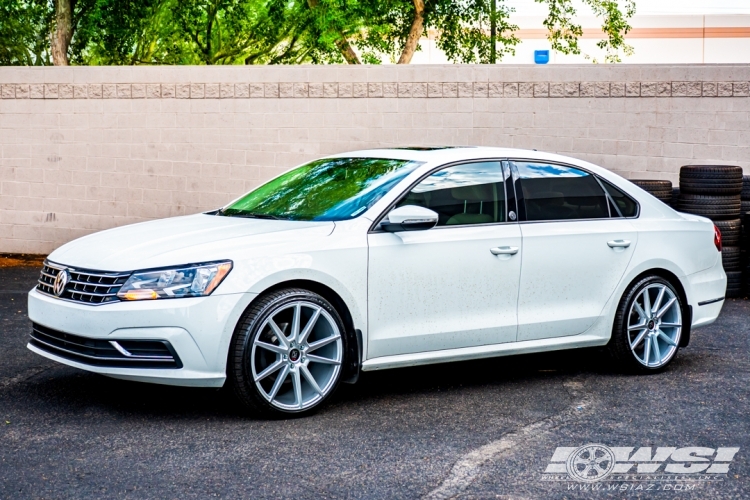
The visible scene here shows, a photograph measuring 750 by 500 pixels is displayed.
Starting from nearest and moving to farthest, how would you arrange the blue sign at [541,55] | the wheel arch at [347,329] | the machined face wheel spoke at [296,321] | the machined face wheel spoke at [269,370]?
the machined face wheel spoke at [269,370] → the machined face wheel spoke at [296,321] → the wheel arch at [347,329] → the blue sign at [541,55]

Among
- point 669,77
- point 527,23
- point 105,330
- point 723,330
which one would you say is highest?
point 527,23

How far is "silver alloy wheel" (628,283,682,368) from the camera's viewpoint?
7.16 metres

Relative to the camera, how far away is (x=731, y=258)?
37.2 ft

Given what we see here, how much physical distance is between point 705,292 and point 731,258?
13.5ft

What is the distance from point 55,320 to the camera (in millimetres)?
5789

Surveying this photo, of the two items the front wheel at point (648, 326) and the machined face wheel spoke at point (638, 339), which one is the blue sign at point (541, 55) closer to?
the front wheel at point (648, 326)

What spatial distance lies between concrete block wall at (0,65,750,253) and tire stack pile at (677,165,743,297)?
2959 millimetres

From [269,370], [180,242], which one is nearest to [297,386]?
→ [269,370]

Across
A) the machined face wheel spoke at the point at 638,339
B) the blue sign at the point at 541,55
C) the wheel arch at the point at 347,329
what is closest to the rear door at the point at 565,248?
the machined face wheel spoke at the point at 638,339

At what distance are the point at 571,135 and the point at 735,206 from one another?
3.45 metres

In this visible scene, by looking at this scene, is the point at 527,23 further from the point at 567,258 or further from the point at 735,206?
the point at 567,258

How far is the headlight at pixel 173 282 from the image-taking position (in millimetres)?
5508

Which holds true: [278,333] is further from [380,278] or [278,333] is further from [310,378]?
[380,278]

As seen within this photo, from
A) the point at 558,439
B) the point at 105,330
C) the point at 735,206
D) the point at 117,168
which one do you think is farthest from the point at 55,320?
the point at 117,168
